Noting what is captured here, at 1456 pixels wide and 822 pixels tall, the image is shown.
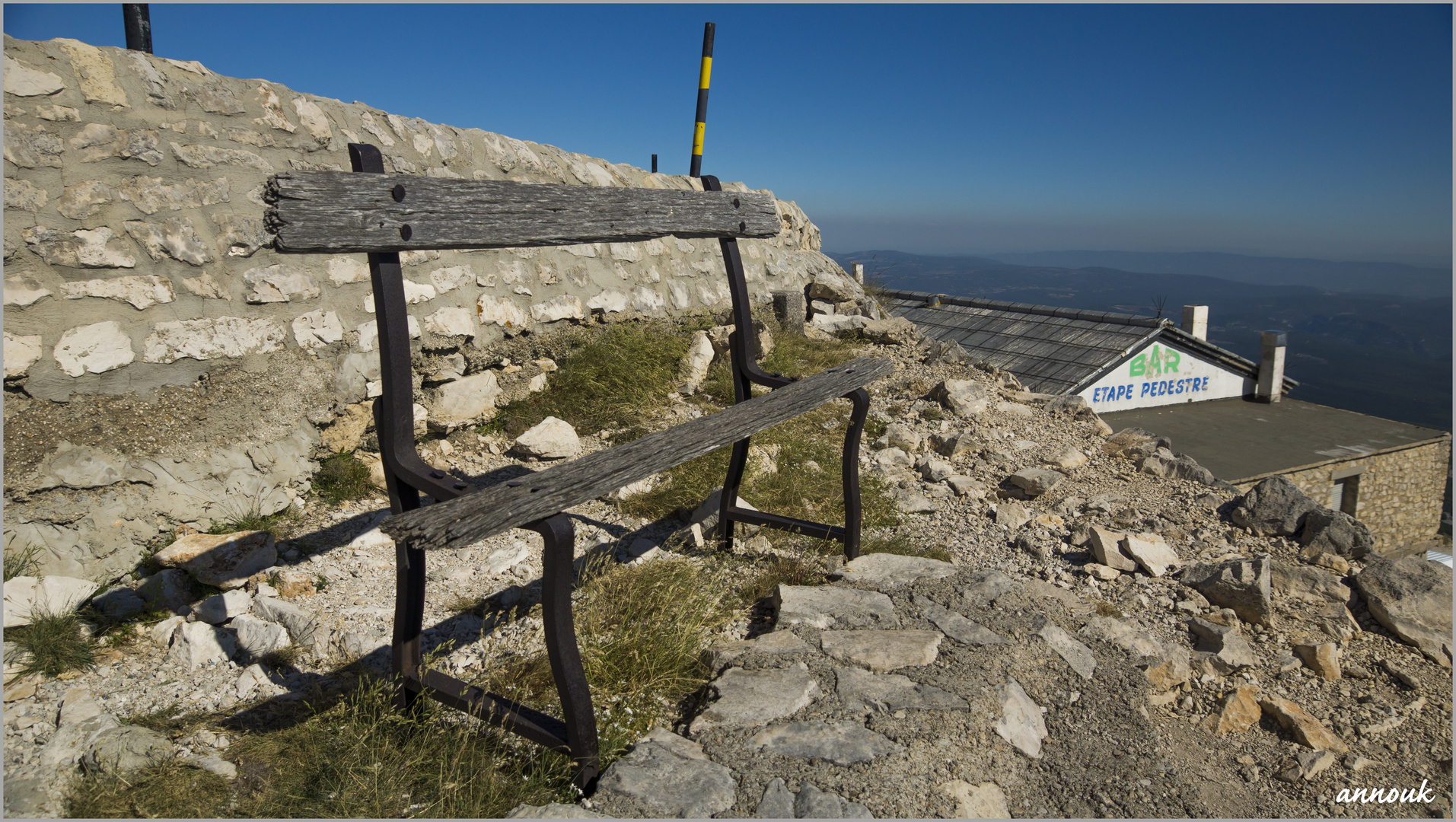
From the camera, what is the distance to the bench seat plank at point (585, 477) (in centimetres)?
176

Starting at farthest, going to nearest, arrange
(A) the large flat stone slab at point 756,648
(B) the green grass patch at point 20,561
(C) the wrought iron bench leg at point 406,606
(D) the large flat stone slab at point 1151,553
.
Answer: (D) the large flat stone slab at point 1151,553 < (B) the green grass patch at point 20,561 < (A) the large flat stone slab at point 756,648 < (C) the wrought iron bench leg at point 406,606

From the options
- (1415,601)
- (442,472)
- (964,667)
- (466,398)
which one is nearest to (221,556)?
(466,398)

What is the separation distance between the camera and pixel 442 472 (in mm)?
2000

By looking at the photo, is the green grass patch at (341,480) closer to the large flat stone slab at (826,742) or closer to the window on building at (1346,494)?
the large flat stone slab at (826,742)

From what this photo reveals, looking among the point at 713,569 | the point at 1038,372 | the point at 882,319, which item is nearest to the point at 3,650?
the point at 713,569

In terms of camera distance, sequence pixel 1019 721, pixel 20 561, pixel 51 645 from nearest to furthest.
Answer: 1. pixel 1019 721
2. pixel 51 645
3. pixel 20 561

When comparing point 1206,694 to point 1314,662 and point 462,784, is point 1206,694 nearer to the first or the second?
point 1314,662

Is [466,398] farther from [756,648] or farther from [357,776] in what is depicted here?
[357,776]

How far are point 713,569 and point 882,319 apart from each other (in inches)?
168

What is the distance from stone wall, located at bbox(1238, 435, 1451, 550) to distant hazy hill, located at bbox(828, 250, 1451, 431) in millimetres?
11532

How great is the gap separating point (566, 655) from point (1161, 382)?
50.7ft

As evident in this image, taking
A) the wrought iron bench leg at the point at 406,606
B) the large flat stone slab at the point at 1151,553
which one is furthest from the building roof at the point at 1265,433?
the wrought iron bench leg at the point at 406,606

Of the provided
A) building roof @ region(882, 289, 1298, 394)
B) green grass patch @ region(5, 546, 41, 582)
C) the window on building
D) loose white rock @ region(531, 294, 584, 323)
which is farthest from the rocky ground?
the window on building

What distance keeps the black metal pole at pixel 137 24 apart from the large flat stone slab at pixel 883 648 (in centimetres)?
447
